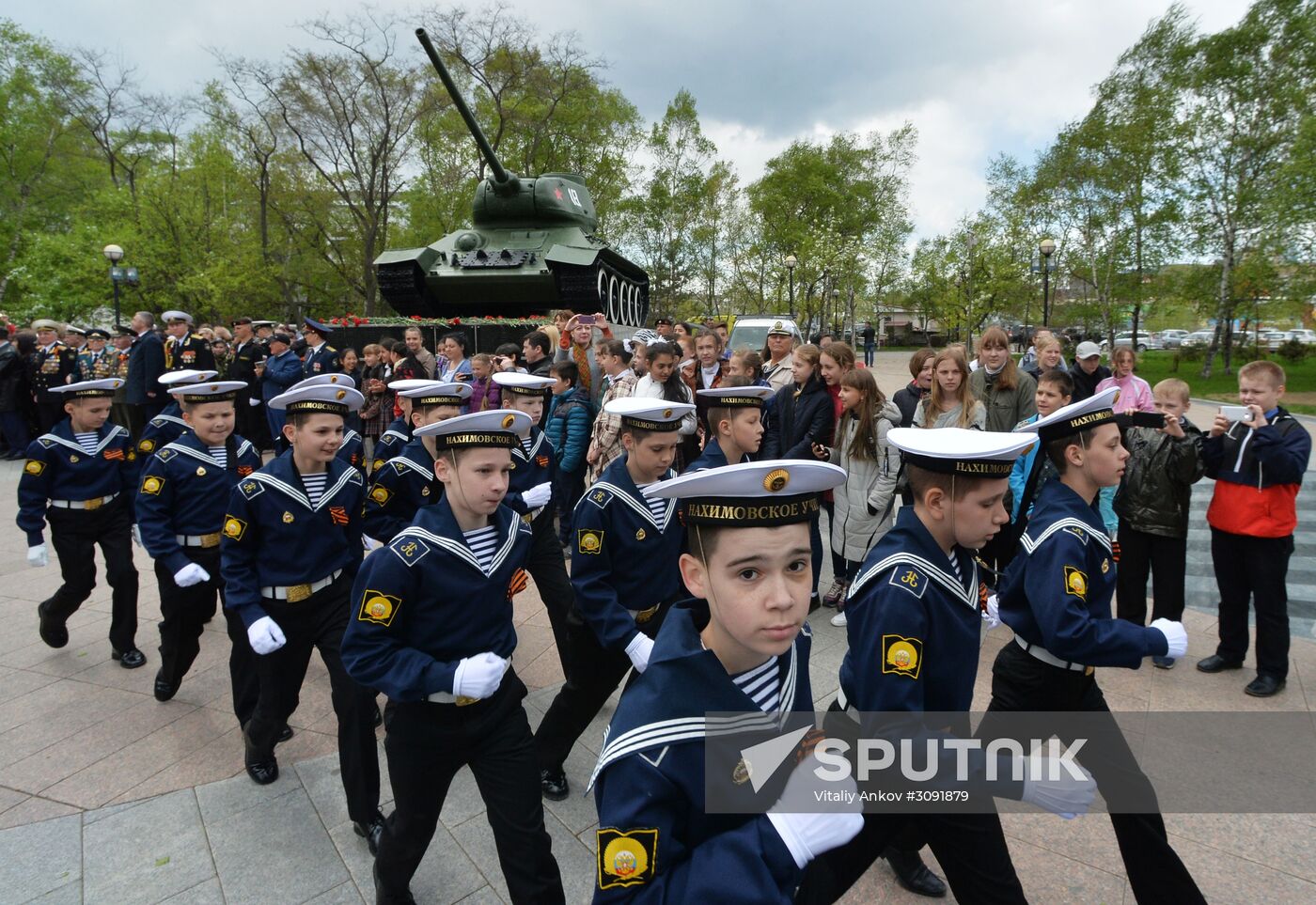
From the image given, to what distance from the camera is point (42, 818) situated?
10.8 ft

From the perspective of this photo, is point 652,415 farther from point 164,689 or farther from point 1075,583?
point 164,689

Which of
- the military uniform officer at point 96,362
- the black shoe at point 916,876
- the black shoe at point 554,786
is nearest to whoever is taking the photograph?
the black shoe at point 916,876

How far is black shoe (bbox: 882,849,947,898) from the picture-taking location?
275 centimetres

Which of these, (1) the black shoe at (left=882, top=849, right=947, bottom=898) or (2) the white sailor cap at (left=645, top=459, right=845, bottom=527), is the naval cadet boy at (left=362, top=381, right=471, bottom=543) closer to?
(2) the white sailor cap at (left=645, top=459, right=845, bottom=527)

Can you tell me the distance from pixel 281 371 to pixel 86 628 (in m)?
6.08

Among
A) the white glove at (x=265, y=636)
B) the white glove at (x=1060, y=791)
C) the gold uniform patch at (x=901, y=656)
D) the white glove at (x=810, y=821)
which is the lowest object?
the white glove at (x=1060, y=791)

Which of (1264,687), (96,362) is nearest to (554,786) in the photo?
(1264,687)

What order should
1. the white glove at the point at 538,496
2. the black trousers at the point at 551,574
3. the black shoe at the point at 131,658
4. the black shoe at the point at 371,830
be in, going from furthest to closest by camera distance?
the black shoe at the point at 131,658
the white glove at the point at 538,496
the black trousers at the point at 551,574
the black shoe at the point at 371,830

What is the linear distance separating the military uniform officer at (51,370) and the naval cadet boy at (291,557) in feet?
40.4

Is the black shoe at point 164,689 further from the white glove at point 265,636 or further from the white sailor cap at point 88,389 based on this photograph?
the white sailor cap at point 88,389

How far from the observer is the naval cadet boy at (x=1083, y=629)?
7.37ft

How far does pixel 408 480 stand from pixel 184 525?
135 cm

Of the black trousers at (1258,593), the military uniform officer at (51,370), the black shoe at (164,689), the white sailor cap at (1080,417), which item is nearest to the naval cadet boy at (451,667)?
the white sailor cap at (1080,417)

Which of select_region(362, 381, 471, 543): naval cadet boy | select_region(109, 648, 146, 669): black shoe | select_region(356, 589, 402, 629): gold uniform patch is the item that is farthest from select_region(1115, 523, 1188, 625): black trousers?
select_region(109, 648, 146, 669): black shoe
